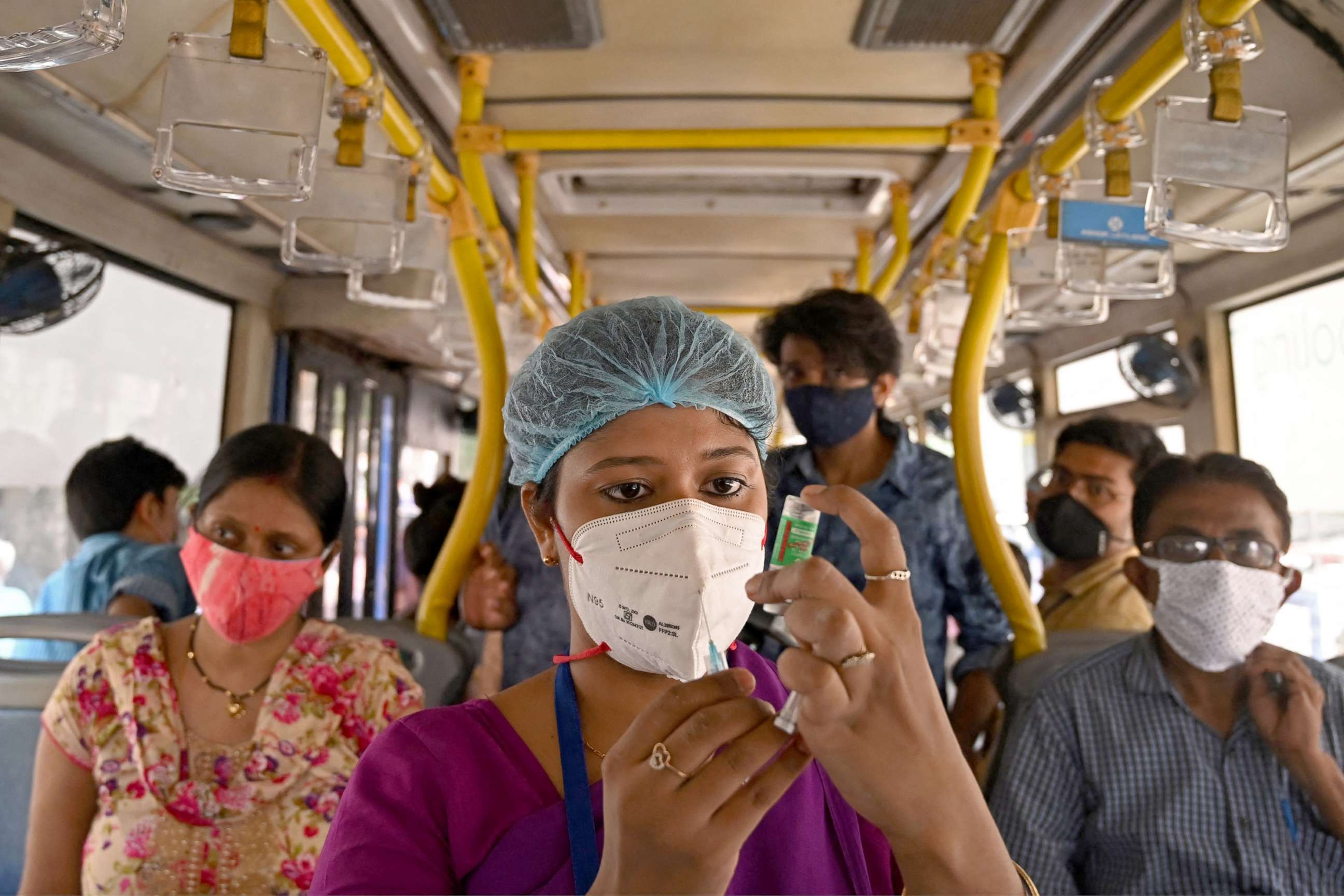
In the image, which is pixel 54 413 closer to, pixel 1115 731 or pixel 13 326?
pixel 13 326

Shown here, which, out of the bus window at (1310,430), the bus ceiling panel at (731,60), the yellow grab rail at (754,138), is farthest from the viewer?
the bus window at (1310,430)

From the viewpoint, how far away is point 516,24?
7.14 ft

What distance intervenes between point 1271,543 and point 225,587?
7.58 feet

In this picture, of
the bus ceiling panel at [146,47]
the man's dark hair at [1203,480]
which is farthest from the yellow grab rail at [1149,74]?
the bus ceiling panel at [146,47]

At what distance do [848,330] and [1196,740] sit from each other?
1260 millimetres

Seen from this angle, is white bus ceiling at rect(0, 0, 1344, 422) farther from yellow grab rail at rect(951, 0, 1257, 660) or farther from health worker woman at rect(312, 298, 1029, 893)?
health worker woman at rect(312, 298, 1029, 893)

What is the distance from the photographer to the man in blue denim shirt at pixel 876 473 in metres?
2.39

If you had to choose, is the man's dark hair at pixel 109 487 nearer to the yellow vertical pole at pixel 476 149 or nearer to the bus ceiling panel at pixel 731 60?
the yellow vertical pole at pixel 476 149

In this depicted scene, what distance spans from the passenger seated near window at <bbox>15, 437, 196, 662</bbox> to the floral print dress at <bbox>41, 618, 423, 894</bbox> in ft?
3.24

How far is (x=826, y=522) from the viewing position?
2.43 m

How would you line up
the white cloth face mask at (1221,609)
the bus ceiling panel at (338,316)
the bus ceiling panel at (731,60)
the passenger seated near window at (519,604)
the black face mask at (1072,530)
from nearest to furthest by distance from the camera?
the white cloth face mask at (1221,609)
the bus ceiling panel at (731,60)
the passenger seated near window at (519,604)
the black face mask at (1072,530)
the bus ceiling panel at (338,316)

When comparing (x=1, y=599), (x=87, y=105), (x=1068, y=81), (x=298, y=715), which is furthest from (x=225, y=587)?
(x=1068, y=81)

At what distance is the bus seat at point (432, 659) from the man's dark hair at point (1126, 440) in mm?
2297

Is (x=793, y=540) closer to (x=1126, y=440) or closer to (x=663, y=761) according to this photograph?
(x=663, y=761)
